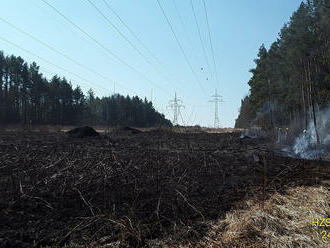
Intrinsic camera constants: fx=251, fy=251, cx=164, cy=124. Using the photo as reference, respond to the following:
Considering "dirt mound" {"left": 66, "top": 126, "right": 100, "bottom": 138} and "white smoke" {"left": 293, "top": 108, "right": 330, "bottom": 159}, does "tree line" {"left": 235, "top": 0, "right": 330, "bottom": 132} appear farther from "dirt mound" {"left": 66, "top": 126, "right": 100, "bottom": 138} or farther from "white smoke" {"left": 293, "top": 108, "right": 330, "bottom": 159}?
"dirt mound" {"left": 66, "top": 126, "right": 100, "bottom": 138}

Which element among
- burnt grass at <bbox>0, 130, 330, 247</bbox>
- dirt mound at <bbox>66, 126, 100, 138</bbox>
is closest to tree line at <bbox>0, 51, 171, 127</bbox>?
dirt mound at <bbox>66, 126, 100, 138</bbox>

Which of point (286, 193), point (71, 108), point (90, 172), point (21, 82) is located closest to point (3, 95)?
point (21, 82)

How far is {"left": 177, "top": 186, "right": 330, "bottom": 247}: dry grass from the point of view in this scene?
280 centimetres

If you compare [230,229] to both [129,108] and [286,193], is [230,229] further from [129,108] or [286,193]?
[129,108]

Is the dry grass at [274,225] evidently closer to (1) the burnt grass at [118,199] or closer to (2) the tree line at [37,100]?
(1) the burnt grass at [118,199]

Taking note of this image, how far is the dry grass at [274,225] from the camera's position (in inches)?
110

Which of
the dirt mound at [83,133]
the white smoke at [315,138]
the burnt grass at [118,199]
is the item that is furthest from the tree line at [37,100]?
the burnt grass at [118,199]

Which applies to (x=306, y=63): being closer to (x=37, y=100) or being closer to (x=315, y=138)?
(x=315, y=138)

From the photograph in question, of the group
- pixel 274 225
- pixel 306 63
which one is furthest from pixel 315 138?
pixel 274 225

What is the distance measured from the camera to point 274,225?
10.5 feet

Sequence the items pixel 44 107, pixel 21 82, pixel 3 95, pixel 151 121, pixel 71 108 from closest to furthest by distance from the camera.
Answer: pixel 3 95
pixel 21 82
pixel 44 107
pixel 71 108
pixel 151 121

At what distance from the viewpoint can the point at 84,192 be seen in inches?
197

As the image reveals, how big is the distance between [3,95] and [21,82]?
482cm

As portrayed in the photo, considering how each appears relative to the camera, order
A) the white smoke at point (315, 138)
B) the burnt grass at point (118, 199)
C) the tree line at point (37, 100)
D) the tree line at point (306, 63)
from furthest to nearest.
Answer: the tree line at point (37, 100)
the tree line at point (306, 63)
the white smoke at point (315, 138)
the burnt grass at point (118, 199)
